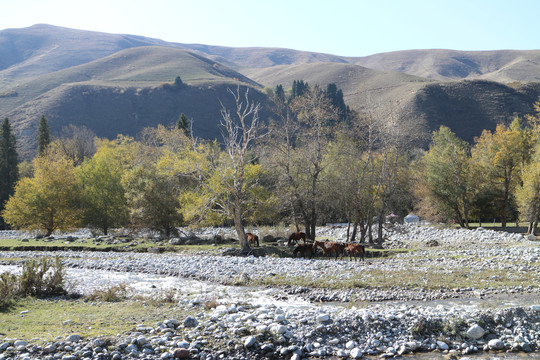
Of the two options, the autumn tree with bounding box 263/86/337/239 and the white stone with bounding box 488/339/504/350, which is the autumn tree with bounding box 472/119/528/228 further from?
the white stone with bounding box 488/339/504/350

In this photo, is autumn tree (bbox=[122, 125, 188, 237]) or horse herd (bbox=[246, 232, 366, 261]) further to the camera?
autumn tree (bbox=[122, 125, 188, 237])

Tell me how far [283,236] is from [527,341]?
87.3 ft

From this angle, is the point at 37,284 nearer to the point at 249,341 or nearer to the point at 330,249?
the point at 249,341

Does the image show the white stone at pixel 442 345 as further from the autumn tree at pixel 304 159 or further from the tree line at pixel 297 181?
the autumn tree at pixel 304 159

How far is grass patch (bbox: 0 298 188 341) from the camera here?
1042 cm

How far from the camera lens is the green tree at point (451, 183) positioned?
45594mm

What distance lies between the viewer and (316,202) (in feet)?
107

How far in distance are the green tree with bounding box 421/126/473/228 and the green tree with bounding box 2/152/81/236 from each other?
3850 centimetres

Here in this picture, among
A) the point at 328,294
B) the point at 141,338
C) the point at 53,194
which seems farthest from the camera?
the point at 53,194

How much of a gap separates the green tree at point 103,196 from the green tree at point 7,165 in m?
21.2

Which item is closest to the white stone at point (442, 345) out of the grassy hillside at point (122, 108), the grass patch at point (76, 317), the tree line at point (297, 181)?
the grass patch at point (76, 317)

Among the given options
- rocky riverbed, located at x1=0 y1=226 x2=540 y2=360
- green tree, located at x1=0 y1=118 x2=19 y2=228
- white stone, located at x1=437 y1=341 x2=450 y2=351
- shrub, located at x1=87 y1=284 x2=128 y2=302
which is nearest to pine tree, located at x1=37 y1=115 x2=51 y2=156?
green tree, located at x1=0 y1=118 x2=19 y2=228

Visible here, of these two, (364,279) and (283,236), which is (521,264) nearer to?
(364,279)

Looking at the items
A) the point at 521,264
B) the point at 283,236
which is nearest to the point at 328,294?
the point at 521,264
